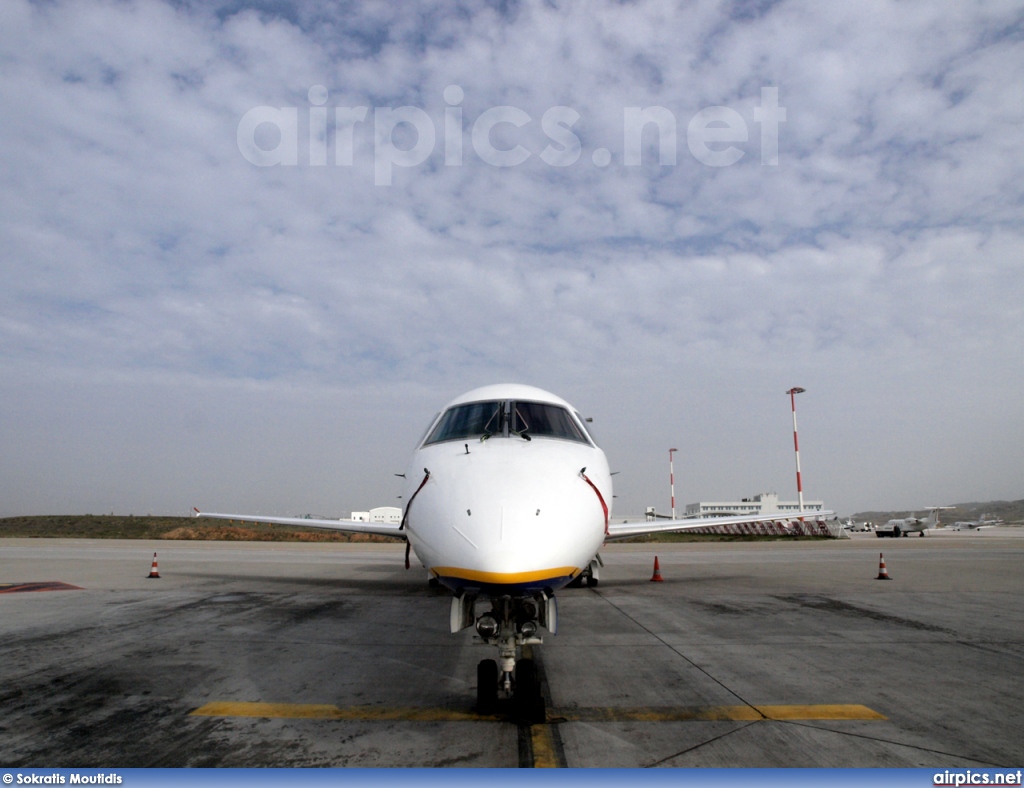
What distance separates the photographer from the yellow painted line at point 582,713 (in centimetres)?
443

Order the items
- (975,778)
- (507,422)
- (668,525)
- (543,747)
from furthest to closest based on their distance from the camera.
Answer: (668,525), (507,422), (543,747), (975,778)

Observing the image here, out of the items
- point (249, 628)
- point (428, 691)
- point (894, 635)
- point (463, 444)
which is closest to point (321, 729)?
point (428, 691)

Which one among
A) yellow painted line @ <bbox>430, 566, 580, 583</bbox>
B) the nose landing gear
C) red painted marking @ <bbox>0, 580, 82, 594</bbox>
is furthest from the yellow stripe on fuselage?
red painted marking @ <bbox>0, 580, 82, 594</bbox>

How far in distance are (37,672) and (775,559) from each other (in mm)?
22093

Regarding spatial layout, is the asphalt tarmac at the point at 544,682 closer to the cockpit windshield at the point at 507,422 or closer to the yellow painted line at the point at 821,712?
the yellow painted line at the point at 821,712

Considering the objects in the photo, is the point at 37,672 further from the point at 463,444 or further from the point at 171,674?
the point at 463,444

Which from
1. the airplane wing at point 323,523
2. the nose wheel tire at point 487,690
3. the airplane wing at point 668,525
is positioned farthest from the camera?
the airplane wing at point 323,523

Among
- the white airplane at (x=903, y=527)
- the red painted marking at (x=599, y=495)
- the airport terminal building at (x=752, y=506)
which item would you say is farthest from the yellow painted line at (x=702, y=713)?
the airport terminal building at (x=752, y=506)

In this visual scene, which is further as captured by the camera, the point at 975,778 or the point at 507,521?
the point at 507,521

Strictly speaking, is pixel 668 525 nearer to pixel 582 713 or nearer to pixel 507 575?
pixel 582 713

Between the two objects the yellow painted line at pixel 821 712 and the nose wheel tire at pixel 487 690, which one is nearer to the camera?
the yellow painted line at pixel 821 712

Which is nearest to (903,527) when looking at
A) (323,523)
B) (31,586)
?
(323,523)

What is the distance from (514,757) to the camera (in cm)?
369

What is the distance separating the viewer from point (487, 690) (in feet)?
15.3
